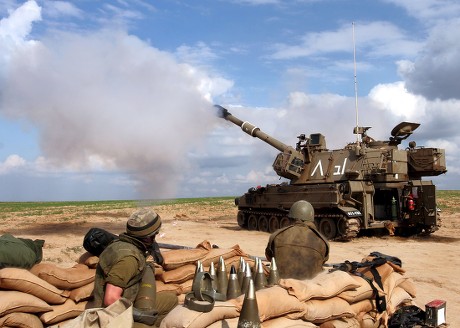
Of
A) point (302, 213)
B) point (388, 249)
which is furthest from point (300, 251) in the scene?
point (388, 249)

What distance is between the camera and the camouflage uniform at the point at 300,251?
5.62 meters

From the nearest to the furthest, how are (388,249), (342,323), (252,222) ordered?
(342,323) → (388,249) → (252,222)

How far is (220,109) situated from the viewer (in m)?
16.7

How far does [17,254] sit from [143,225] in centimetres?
168

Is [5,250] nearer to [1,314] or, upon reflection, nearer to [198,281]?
[1,314]

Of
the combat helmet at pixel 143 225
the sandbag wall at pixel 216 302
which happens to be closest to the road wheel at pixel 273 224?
the sandbag wall at pixel 216 302

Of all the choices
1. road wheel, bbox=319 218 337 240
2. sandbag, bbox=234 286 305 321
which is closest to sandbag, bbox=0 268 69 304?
sandbag, bbox=234 286 305 321

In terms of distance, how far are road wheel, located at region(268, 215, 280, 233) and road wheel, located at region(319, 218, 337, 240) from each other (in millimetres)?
2298

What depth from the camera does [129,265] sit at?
4031 mm

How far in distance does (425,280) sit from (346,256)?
127 inches

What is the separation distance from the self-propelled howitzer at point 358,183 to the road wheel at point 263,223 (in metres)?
0.31

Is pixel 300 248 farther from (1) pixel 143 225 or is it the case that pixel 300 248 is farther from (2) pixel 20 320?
(2) pixel 20 320

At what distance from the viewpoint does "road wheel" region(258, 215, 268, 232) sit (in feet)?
64.9

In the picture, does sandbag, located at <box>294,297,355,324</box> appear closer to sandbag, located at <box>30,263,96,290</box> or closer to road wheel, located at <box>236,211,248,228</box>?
sandbag, located at <box>30,263,96,290</box>
